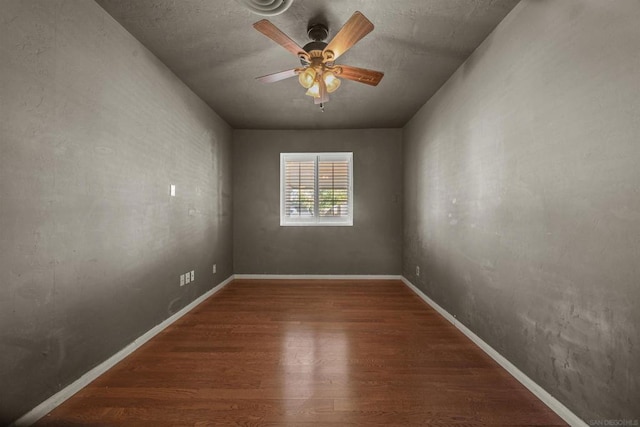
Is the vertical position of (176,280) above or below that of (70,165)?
below

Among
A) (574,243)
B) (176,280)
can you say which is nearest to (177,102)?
(176,280)

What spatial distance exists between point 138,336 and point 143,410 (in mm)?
1007

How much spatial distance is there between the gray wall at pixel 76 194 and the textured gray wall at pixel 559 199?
303 centimetres

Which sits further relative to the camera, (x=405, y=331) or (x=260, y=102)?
(x=260, y=102)

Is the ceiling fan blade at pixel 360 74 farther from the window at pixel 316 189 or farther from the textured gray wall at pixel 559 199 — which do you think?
the window at pixel 316 189

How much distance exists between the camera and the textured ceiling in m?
2.10

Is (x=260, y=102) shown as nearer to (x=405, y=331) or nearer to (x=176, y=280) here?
(x=176, y=280)

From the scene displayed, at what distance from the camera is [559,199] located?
5.49ft

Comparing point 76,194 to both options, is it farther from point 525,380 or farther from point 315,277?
point 315,277

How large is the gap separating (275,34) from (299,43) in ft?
1.87

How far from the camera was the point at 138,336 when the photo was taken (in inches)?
99.0

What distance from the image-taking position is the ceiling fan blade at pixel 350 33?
1.88 metres

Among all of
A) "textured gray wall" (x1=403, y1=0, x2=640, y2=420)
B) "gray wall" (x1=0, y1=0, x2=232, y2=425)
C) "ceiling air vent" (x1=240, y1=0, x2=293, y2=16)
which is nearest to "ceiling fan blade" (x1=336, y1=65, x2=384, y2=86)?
"ceiling air vent" (x1=240, y1=0, x2=293, y2=16)

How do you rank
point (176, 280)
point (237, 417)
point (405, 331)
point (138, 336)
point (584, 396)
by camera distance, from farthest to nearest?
1. point (176, 280)
2. point (405, 331)
3. point (138, 336)
4. point (237, 417)
5. point (584, 396)
